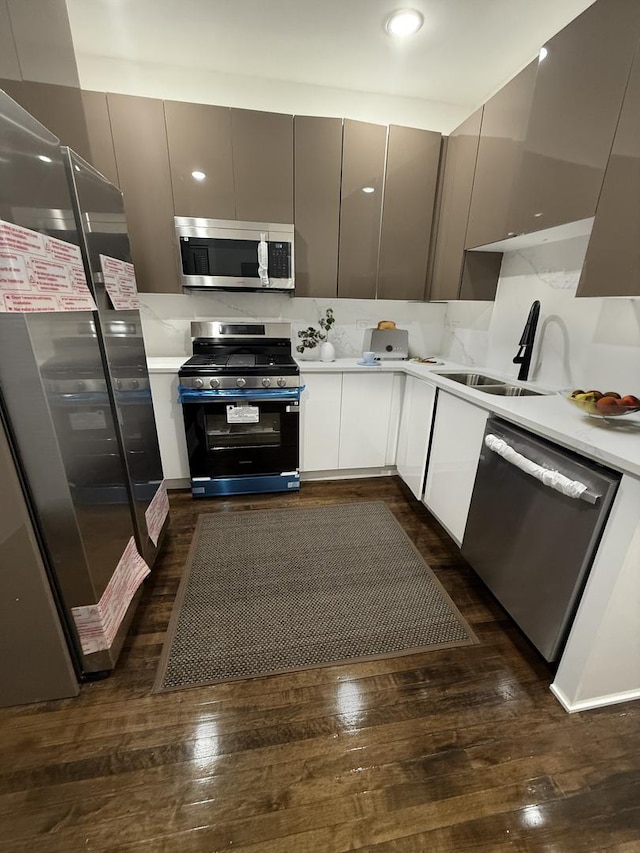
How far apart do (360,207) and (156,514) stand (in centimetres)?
233

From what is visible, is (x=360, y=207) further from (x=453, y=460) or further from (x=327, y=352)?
(x=453, y=460)

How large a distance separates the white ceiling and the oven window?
2.09 metres

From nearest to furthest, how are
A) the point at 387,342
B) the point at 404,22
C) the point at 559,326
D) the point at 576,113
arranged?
the point at 576,113 < the point at 404,22 < the point at 559,326 < the point at 387,342

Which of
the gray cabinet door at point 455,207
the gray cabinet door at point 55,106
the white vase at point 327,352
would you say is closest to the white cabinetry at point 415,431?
the white vase at point 327,352

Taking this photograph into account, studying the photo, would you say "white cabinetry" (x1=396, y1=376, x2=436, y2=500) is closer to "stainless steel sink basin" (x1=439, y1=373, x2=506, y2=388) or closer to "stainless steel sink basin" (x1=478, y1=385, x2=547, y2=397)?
"stainless steel sink basin" (x1=439, y1=373, x2=506, y2=388)

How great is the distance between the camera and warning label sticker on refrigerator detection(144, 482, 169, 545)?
5.64 feet

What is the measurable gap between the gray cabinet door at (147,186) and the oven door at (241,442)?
0.87m

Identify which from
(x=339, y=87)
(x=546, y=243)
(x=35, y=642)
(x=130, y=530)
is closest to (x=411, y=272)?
(x=546, y=243)

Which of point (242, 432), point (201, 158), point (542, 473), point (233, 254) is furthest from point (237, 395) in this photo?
point (542, 473)

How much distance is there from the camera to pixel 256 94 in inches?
92.7

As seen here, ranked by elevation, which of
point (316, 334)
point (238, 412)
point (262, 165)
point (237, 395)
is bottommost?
point (238, 412)

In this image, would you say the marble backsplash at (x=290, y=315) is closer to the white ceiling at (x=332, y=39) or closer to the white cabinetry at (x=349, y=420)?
the white cabinetry at (x=349, y=420)

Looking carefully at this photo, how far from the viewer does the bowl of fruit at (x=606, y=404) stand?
4.05ft

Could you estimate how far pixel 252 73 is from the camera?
2279 millimetres
